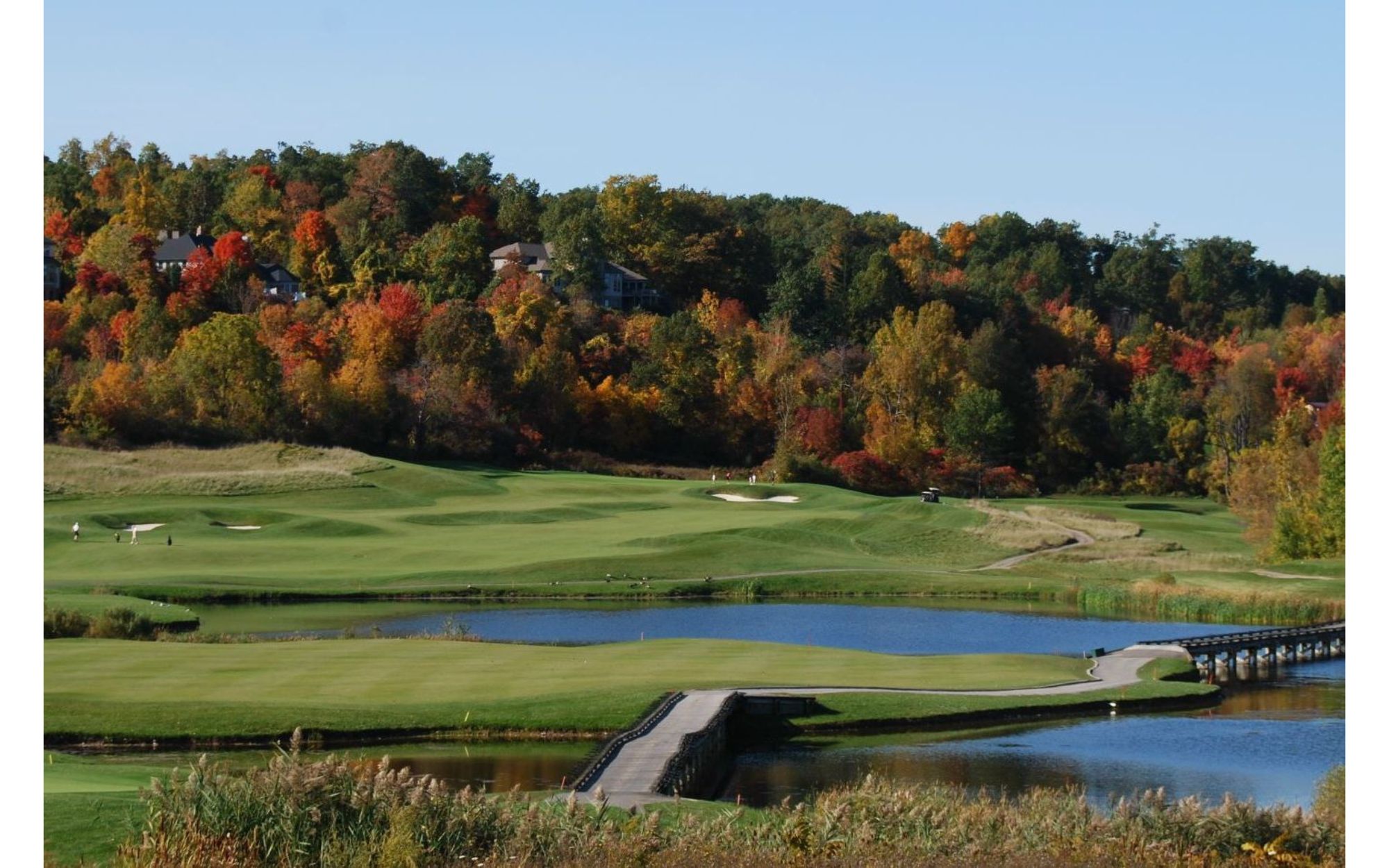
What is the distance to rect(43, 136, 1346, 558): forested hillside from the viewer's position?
283 feet

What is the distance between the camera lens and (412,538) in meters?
63.5

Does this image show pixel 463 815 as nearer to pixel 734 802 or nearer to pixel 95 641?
pixel 734 802

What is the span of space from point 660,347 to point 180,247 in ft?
114

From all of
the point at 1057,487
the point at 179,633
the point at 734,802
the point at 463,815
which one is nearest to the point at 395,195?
the point at 1057,487

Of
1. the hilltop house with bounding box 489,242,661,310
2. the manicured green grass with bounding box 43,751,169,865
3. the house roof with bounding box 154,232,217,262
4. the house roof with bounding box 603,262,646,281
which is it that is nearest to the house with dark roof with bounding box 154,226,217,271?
the house roof with bounding box 154,232,217,262

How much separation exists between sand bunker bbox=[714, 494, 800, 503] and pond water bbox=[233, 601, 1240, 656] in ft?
78.1

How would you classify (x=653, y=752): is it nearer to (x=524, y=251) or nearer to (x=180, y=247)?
(x=180, y=247)

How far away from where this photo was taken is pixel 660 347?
329ft

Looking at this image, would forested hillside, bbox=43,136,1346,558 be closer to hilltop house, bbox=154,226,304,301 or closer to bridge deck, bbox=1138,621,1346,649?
hilltop house, bbox=154,226,304,301

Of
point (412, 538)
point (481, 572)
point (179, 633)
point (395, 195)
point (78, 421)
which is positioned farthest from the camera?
point (395, 195)

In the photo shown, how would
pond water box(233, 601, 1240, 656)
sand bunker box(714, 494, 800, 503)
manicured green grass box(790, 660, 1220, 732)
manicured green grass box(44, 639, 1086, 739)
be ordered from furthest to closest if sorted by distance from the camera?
sand bunker box(714, 494, 800, 503), pond water box(233, 601, 1240, 656), manicured green grass box(790, 660, 1220, 732), manicured green grass box(44, 639, 1086, 739)

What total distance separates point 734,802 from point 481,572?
32.5 m

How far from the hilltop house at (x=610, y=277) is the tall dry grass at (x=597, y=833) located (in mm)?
101900
